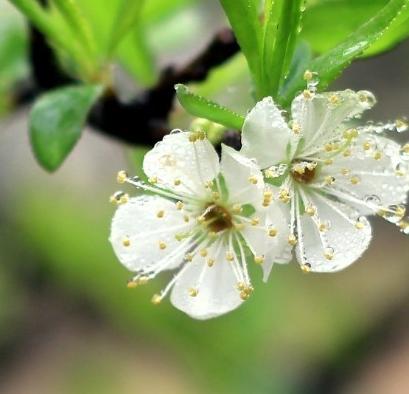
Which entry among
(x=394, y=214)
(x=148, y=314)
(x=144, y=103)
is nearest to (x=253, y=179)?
(x=394, y=214)

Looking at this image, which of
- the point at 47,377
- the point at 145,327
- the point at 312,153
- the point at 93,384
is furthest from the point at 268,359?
the point at 312,153

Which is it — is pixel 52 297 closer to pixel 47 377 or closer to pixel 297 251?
pixel 47 377

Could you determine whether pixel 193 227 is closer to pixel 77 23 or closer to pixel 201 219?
pixel 201 219

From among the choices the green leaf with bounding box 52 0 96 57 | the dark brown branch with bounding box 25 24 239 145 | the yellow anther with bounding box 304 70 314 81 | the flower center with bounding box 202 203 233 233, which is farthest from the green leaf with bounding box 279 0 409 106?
the green leaf with bounding box 52 0 96 57

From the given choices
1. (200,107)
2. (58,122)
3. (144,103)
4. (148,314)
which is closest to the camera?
(200,107)

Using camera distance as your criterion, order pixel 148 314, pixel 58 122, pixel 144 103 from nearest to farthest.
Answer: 1. pixel 58 122
2. pixel 144 103
3. pixel 148 314
